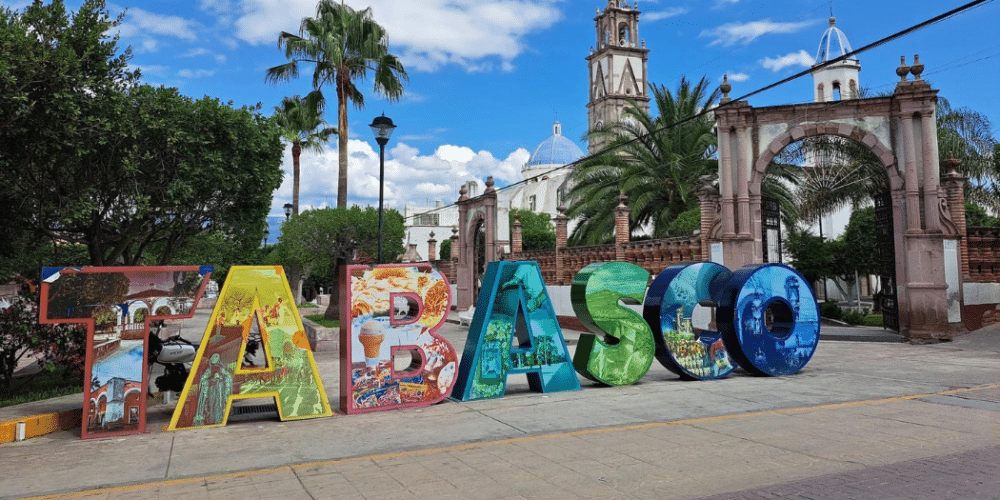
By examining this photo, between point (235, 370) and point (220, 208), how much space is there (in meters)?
6.33

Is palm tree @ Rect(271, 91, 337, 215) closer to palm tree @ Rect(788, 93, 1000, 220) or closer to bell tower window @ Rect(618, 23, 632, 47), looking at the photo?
palm tree @ Rect(788, 93, 1000, 220)

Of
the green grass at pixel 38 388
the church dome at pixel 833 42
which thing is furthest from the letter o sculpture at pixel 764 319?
the church dome at pixel 833 42

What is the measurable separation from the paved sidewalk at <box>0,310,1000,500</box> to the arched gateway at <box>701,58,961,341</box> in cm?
665

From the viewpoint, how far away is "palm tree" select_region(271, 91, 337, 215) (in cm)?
2444

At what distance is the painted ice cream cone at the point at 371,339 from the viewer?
904 cm

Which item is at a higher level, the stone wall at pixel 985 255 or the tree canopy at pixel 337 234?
the tree canopy at pixel 337 234

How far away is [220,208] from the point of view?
1376 centimetres

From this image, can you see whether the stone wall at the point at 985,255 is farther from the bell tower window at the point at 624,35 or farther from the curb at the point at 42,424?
the bell tower window at the point at 624,35

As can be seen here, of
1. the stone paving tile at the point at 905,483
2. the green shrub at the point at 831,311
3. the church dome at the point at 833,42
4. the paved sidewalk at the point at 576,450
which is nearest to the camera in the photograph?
the stone paving tile at the point at 905,483

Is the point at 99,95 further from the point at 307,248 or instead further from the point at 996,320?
the point at 996,320

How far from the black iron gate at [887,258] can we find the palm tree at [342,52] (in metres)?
15.1

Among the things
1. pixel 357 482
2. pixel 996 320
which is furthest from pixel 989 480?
pixel 996 320

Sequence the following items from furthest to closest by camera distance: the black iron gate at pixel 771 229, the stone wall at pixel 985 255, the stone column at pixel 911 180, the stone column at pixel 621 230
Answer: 1. the stone column at pixel 621 230
2. the black iron gate at pixel 771 229
3. the stone wall at pixel 985 255
4. the stone column at pixel 911 180

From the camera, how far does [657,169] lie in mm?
24844
